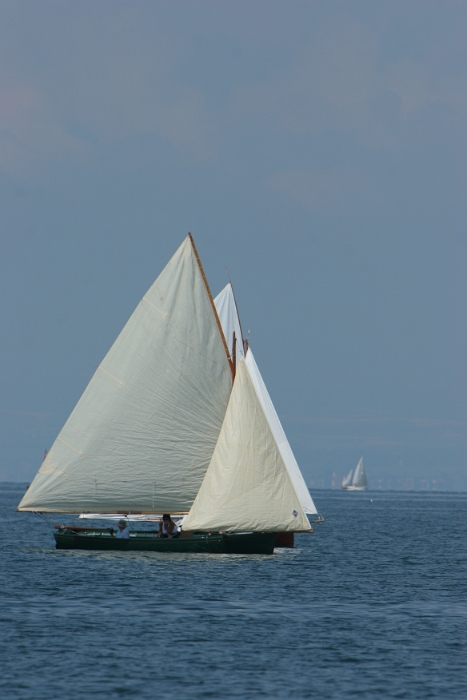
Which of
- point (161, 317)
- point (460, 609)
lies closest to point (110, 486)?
point (161, 317)

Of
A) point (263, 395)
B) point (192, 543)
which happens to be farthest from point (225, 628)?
point (263, 395)

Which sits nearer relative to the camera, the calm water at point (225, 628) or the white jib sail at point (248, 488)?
the calm water at point (225, 628)

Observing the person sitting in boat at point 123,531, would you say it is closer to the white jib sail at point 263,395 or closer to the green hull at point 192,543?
the green hull at point 192,543

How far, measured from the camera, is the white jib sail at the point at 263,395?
220 feet

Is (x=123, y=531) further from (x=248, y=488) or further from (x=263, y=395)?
(x=263, y=395)

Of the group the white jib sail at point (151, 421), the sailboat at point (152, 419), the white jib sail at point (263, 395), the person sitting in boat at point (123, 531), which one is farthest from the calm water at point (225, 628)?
the white jib sail at point (263, 395)

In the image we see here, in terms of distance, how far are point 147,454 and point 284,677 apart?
27824 millimetres

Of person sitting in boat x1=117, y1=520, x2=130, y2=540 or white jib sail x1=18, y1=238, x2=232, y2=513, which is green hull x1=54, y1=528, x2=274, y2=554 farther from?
white jib sail x1=18, y1=238, x2=232, y2=513

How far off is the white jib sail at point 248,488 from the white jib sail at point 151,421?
3496mm

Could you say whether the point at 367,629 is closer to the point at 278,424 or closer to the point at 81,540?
the point at 81,540

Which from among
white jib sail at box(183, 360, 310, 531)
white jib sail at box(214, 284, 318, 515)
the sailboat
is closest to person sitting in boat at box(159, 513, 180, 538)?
the sailboat

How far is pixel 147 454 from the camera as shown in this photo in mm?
54656

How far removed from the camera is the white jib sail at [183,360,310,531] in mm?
50188

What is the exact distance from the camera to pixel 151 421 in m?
54.8
